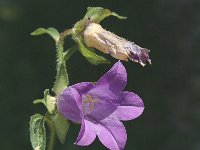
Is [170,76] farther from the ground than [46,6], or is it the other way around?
[46,6]

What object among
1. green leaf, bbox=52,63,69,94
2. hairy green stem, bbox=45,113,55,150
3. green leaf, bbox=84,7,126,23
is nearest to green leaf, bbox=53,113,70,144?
hairy green stem, bbox=45,113,55,150

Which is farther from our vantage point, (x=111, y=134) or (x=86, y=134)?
(x=111, y=134)

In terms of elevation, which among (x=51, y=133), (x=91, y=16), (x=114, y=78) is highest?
(x=91, y=16)

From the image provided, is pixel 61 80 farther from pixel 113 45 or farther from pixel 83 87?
pixel 113 45

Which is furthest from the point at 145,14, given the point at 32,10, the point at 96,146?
the point at 96,146

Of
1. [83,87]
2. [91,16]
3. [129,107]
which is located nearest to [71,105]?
[83,87]

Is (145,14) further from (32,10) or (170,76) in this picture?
(32,10)

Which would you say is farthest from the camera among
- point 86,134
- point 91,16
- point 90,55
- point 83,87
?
point 91,16

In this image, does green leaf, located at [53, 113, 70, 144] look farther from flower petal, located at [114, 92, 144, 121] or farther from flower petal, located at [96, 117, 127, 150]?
flower petal, located at [114, 92, 144, 121]
